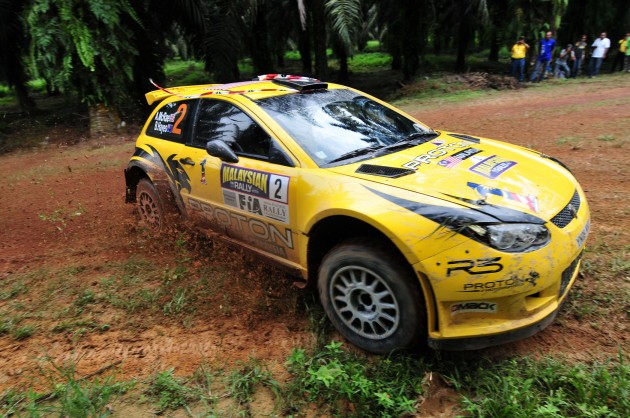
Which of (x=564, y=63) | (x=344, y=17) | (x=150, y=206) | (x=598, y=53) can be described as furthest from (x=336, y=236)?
(x=598, y=53)

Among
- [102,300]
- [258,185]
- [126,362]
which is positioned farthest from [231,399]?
[102,300]

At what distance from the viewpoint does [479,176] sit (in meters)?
3.07

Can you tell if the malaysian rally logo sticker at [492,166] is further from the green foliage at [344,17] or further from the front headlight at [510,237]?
the green foliage at [344,17]

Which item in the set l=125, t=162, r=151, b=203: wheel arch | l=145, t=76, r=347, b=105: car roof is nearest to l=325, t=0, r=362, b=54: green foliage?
l=145, t=76, r=347, b=105: car roof

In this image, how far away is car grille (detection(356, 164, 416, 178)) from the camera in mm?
3074

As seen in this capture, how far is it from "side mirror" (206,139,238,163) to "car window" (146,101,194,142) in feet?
3.03

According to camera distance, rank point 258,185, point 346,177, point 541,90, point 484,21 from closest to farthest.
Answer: point 346,177 → point 258,185 → point 541,90 → point 484,21

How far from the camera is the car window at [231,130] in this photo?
3.69 meters

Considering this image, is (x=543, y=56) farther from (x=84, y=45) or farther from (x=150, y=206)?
(x=150, y=206)

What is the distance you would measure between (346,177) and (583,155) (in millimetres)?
5326

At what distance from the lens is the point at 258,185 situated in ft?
11.7

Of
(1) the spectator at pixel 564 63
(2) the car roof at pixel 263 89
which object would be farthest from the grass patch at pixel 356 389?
(1) the spectator at pixel 564 63

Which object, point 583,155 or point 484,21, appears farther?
point 484,21

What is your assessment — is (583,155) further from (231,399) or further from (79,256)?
(79,256)
